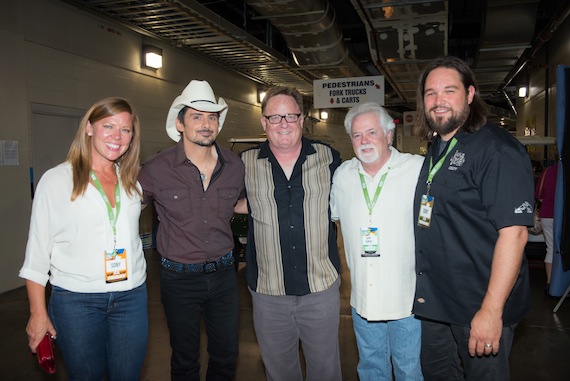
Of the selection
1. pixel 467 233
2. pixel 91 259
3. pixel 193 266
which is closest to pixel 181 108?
pixel 193 266

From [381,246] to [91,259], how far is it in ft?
4.66

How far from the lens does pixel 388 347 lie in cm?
237

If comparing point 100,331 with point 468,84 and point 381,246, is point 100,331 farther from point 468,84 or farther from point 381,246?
point 468,84

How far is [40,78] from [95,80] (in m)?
0.92

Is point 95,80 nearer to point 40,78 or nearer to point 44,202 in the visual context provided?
point 40,78

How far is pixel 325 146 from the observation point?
105 inches

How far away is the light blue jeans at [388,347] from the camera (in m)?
2.28

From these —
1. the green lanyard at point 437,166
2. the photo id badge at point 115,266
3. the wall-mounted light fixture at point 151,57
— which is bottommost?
the photo id badge at point 115,266

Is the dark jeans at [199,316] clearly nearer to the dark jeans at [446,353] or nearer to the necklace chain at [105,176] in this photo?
the necklace chain at [105,176]

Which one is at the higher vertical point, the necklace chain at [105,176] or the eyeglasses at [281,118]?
the eyeglasses at [281,118]

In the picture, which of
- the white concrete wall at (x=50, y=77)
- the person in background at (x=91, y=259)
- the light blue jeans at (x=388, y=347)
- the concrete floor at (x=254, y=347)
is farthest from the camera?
the white concrete wall at (x=50, y=77)

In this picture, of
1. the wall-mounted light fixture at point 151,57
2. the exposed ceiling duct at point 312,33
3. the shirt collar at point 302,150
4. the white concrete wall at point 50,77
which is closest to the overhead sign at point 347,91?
the exposed ceiling duct at point 312,33

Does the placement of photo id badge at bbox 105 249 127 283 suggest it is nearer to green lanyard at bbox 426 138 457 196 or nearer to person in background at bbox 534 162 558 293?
green lanyard at bbox 426 138 457 196

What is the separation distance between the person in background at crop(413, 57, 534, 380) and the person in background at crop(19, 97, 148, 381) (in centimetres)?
144
